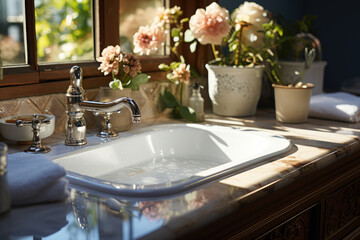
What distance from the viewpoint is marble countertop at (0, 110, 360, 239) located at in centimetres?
82

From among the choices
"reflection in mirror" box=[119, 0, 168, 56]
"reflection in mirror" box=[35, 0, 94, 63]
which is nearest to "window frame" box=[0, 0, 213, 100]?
"reflection in mirror" box=[119, 0, 168, 56]

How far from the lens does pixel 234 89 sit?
6.27ft

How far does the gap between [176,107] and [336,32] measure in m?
1.23

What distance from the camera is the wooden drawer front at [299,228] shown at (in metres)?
1.20

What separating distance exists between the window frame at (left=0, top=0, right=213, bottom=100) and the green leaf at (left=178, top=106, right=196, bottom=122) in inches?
8.1

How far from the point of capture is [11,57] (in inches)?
62.9

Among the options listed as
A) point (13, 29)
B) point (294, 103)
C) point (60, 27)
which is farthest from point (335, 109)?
point (60, 27)

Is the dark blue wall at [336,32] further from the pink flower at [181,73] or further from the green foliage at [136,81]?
the green foliage at [136,81]

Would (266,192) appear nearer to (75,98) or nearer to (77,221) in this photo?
(77,221)

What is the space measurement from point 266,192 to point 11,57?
3.21 ft

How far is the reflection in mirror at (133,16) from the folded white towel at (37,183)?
1.18m

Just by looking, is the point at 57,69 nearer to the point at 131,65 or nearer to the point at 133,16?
the point at 131,65

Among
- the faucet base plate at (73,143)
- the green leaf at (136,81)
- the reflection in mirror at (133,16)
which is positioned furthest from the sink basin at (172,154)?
the reflection in mirror at (133,16)

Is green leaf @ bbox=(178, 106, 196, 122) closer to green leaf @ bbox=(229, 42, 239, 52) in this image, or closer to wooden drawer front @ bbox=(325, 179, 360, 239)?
green leaf @ bbox=(229, 42, 239, 52)
